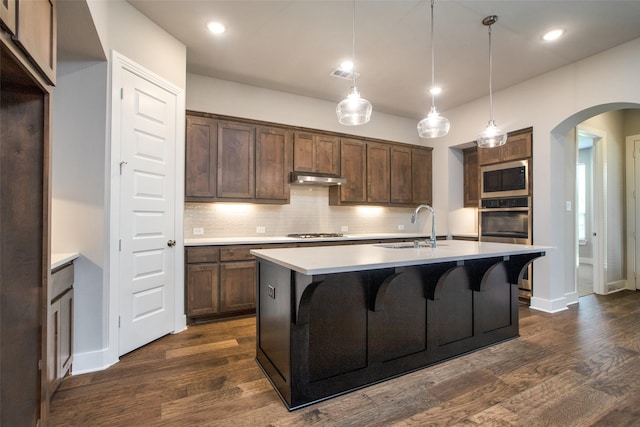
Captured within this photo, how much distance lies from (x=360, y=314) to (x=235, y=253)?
1928 mm

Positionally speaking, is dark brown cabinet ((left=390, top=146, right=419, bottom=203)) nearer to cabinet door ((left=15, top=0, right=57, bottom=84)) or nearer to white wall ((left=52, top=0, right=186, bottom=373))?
white wall ((left=52, top=0, right=186, bottom=373))

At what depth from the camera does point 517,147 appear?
429cm

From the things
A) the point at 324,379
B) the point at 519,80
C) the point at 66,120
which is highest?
the point at 519,80

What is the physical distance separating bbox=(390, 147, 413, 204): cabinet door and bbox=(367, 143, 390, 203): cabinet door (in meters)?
0.13

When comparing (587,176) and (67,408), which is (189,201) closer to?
(67,408)

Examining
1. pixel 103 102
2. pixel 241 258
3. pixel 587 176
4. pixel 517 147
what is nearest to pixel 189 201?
pixel 241 258

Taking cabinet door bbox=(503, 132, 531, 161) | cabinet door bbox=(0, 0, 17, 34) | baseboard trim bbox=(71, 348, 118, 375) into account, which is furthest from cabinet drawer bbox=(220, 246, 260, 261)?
cabinet door bbox=(503, 132, 531, 161)

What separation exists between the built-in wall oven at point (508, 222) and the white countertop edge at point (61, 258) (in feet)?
15.9

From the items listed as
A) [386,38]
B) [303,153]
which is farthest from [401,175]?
[386,38]

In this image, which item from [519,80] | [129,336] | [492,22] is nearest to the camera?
[129,336]

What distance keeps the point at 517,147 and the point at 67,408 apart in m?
5.28

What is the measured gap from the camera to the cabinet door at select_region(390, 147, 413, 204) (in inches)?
208

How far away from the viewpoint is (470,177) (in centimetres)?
542

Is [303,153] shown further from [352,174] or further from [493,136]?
[493,136]
